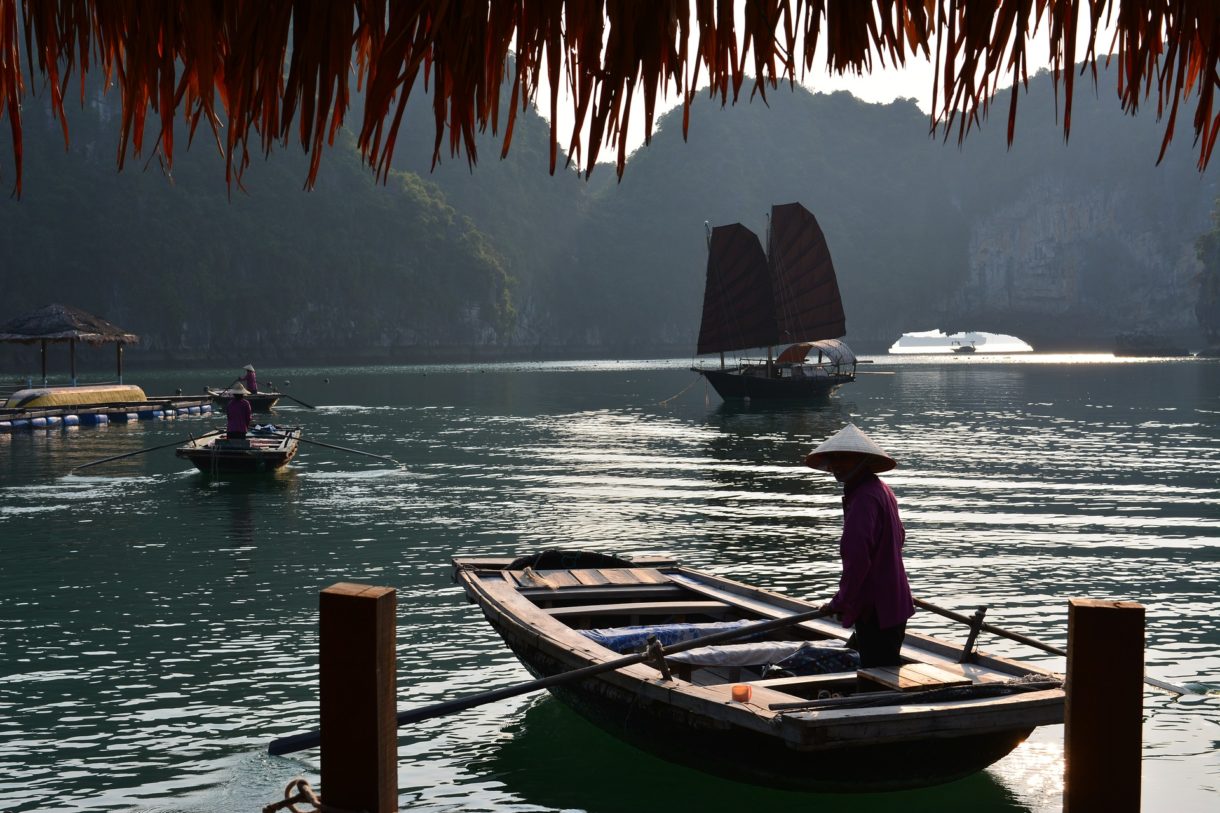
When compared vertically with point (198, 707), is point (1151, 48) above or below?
above

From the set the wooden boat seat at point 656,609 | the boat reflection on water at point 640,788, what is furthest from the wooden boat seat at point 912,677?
the wooden boat seat at point 656,609

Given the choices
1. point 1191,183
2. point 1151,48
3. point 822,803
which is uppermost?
point 1191,183

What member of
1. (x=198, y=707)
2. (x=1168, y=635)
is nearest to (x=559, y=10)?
(x=198, y=707)

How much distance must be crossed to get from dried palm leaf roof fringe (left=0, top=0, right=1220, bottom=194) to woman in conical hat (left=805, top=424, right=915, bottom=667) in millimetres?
3233

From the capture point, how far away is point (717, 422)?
46281 millimetres

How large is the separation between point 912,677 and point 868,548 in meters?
0.73

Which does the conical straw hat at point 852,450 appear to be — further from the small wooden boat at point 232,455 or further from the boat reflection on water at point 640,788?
the small wooden boat at point 232,455

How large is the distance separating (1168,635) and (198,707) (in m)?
9.08

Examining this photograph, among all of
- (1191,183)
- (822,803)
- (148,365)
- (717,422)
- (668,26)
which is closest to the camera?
(668,26)

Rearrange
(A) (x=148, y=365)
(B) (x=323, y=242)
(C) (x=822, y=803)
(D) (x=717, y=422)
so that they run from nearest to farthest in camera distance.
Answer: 1. (C) (x=822, y=803)
2. (D) (x=717, y=422)
3. (A) (x=148, y=365)
4. (B) (x=323, y=242)

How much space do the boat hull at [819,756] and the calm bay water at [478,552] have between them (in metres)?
1.01

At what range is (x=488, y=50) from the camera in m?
3.15

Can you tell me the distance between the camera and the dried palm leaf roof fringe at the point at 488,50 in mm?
2988

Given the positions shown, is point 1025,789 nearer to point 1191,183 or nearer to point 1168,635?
point 1168,635
